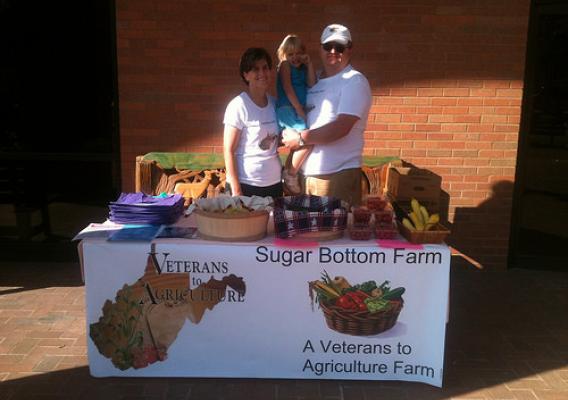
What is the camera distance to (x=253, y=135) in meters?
3.70

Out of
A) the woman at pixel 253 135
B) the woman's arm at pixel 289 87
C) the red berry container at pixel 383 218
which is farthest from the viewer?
the woman's arm at pixel 289 87

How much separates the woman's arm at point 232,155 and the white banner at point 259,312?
63 cm

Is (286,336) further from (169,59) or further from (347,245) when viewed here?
(169,59)

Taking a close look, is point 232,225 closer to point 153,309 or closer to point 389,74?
point 153,309

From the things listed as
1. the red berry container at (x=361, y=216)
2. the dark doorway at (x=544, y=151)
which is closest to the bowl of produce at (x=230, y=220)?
the red berry container at (x=361, y=216)

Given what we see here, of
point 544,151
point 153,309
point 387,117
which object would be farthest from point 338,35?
point 544,151

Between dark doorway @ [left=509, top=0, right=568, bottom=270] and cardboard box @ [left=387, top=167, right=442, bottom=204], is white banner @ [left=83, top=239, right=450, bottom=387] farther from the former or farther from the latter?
dark doorway @ [left=509, top=0, right=568, bottom=270]

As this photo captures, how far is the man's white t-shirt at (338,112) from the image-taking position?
3.50 m

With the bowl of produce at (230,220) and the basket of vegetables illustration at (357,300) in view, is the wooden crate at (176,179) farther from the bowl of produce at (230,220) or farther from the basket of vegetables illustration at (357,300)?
the basket of vegetables illustration at (357,300)

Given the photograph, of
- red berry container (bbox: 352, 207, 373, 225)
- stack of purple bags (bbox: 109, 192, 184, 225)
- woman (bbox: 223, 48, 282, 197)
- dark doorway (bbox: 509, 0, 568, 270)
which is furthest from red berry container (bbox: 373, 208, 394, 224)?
dark doorway (bbox: 509, 0, 568, 270)

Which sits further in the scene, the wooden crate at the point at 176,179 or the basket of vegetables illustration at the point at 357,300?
the wooden crate at the point at 176,179

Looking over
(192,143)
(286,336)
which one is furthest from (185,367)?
(192,143)

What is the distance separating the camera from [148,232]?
336 centimetres

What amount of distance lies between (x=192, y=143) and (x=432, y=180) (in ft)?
7.57
